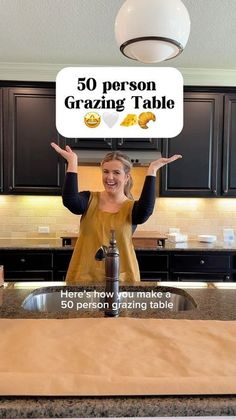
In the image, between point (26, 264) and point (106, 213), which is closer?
point (106, 213)

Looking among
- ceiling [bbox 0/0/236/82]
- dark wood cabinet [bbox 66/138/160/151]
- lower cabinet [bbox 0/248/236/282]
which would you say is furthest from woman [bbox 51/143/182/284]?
dark wood cabinet [bbox 66/138/160/151]

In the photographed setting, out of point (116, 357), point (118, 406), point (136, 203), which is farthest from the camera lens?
point (136, 203)

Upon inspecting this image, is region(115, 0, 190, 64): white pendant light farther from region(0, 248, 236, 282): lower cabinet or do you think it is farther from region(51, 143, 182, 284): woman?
region(0, 248, 236, 282): lower cabinet

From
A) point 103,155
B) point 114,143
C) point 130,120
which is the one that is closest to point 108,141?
point 114,143

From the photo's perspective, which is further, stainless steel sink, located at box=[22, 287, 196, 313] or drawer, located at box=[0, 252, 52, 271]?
drawer, located at box=[0, 252, 52, 271]

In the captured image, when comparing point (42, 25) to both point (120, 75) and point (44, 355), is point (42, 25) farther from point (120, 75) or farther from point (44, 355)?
point (44, 355)

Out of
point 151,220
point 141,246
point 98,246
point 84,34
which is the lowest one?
point 141,246

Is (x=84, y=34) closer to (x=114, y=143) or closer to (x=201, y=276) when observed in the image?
(x=114, y=143)

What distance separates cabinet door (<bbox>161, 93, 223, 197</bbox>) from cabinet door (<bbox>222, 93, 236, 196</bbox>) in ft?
0.18

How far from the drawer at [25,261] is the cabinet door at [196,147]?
1212mm

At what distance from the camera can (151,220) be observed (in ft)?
11.8

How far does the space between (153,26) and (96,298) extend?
985 millimetres

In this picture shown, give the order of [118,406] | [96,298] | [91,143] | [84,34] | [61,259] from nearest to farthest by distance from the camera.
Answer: [118,406]
[96,298]
[84,34]
[61,259]
[91,143]

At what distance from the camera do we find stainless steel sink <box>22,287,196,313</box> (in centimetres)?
139
